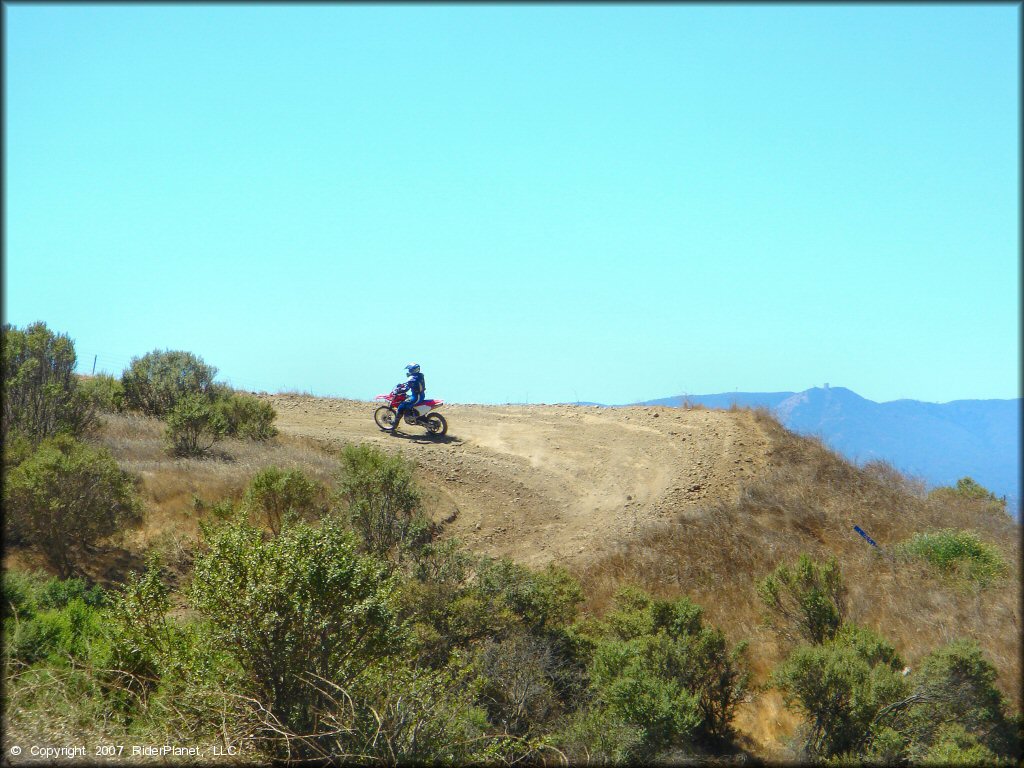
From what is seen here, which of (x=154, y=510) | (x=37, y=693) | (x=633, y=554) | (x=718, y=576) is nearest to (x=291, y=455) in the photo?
(x=154, y=510)

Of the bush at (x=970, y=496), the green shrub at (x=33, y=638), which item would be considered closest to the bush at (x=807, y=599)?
the bush at (x=970, y=496)

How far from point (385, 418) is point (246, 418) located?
347cm

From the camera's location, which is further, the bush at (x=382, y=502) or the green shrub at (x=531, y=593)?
the bush at (x=382, y=502)

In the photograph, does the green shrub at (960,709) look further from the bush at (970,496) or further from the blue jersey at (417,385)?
the blue jersey at (417,385)

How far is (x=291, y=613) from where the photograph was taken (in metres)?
7.50

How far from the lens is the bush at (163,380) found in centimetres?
2216

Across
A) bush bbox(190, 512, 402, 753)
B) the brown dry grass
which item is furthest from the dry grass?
the brown dry grass

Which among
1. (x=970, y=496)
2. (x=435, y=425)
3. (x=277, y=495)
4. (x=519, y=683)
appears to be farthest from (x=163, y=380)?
(x=970, y=496)

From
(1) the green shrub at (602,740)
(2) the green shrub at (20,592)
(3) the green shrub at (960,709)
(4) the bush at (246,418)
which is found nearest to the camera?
(3) the green shrub at (960,709)

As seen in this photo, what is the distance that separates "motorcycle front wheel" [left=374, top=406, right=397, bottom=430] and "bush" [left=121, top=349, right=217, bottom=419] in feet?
14.5

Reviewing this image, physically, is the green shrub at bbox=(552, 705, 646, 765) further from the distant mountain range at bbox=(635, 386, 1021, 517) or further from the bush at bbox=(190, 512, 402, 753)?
the distant mountain range at bbox=(635, 386, 1021, 517)

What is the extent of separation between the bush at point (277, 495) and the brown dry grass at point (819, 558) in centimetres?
520

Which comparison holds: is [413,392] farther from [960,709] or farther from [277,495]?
[960,709]

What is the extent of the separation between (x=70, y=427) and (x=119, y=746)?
1176 centimetres
